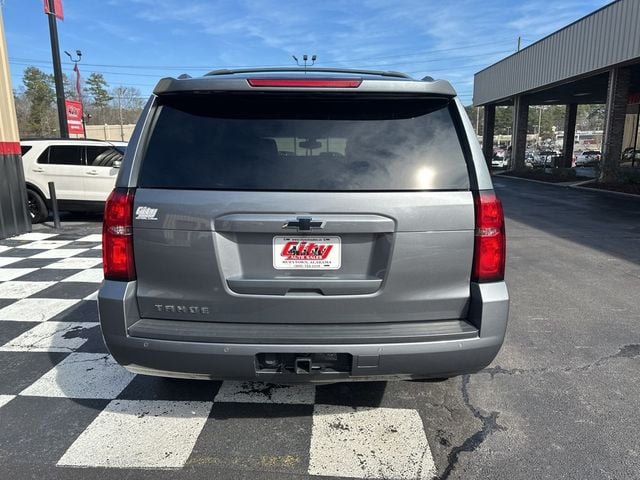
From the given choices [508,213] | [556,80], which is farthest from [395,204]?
[556,80]

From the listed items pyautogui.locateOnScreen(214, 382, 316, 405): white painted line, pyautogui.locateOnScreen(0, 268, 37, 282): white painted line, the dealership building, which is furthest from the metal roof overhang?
pyautogui.locateOnScreen(0, 268, 37, 282): white painted line

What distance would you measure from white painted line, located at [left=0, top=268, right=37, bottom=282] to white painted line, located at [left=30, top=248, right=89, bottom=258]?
0.82 meters

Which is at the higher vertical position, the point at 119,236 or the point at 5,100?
the point at 5,100

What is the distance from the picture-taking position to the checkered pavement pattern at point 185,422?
252 cm

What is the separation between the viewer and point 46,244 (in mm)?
8320

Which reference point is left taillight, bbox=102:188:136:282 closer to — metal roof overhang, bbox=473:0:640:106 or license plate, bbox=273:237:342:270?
license plate, bbox=273:237:342:270

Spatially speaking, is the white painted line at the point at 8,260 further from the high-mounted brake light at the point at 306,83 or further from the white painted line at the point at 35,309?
the high-mounted brake light at the point at 306,83

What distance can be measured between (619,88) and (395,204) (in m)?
19.5

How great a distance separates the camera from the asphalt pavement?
2.49 meters

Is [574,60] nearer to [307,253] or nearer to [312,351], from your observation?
[307,253]

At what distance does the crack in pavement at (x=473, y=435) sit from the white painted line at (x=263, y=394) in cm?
97

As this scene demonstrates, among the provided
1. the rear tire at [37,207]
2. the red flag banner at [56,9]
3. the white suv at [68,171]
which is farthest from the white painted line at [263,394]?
the red flag banner at [56,9]

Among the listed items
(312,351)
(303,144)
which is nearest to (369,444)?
(312,351)

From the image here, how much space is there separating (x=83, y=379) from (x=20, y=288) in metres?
2.99
